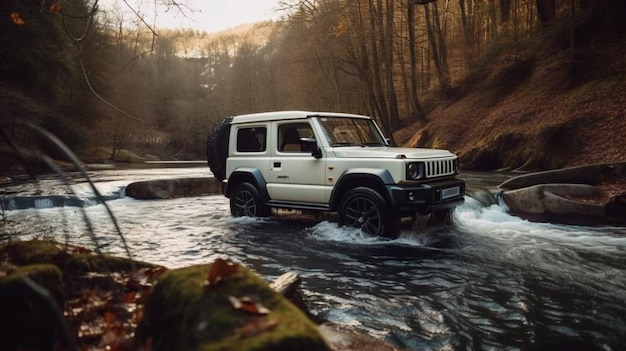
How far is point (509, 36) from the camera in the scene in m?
23.3

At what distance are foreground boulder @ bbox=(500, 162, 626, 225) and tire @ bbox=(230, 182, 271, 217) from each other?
5002 mm

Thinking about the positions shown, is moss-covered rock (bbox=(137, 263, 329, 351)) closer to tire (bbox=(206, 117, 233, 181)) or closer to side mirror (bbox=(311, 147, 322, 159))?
side mirror (bbox=(311, 147, 322, 159))

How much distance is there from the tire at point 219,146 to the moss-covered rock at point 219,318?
22.3ft

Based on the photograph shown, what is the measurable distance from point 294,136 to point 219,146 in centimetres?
192

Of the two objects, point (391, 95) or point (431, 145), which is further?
point (391, 95)

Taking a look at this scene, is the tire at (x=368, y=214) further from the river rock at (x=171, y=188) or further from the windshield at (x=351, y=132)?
the river rock at (x=171, y=188)

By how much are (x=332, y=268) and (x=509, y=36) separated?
22.1 m

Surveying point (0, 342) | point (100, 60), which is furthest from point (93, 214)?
point (100, 60)

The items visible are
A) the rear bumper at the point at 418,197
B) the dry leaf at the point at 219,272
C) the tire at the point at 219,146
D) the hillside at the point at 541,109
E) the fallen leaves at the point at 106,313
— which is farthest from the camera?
the hillside at the point at 541,109

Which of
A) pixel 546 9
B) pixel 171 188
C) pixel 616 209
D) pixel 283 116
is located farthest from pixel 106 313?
pixel 546 9

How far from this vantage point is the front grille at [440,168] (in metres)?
6.45

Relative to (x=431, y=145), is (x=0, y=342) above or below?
below

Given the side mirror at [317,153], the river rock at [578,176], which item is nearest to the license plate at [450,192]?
the side mirror at [317,153]

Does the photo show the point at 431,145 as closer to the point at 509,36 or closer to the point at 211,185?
the point at 509,36
